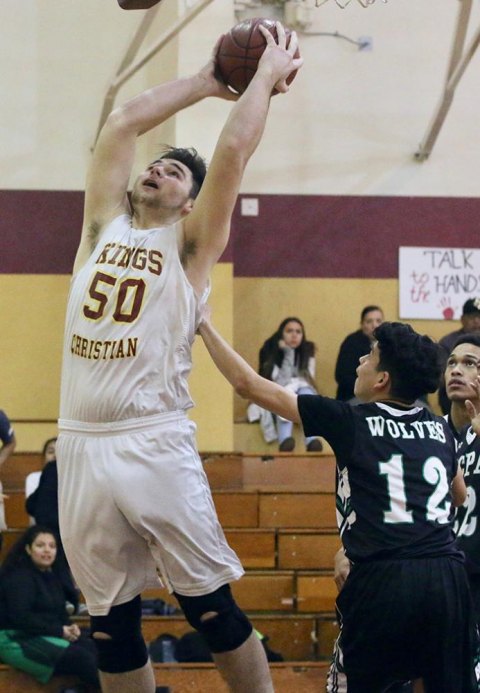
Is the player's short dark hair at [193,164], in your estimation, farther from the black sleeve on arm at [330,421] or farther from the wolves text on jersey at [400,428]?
the wolves text on jersey at [400,428]

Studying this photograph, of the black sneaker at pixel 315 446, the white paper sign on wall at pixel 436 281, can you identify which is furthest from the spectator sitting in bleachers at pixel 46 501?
the white paper sign on wall at pixel 436 281

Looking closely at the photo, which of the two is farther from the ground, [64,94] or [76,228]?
[64,94]

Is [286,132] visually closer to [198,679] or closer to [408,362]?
[198,679]

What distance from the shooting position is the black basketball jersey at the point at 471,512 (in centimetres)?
491

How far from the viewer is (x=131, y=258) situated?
13.0ft

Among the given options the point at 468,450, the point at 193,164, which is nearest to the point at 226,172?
the point at 193,164

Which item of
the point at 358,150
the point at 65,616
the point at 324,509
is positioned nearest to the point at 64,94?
the point at 358,150

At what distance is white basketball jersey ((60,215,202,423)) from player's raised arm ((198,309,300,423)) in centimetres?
12

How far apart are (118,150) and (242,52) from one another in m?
0.59

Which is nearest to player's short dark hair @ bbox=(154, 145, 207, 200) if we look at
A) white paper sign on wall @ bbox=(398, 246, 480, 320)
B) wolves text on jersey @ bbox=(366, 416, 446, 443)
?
wolves text on jersey @ bbox=(366, 416, 446, 443)

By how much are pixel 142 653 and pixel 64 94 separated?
29.9ft

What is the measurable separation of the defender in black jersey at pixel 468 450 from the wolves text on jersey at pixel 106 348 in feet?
5.72

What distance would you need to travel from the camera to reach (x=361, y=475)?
3912 mm

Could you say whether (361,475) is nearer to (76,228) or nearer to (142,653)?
(142,653)
